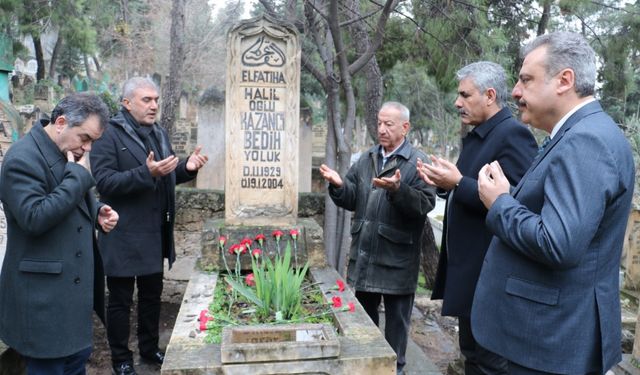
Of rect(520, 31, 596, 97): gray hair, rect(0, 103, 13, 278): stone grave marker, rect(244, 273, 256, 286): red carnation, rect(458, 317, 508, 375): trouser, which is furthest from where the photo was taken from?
rect(0, 103, 13, 278): stone grave marker

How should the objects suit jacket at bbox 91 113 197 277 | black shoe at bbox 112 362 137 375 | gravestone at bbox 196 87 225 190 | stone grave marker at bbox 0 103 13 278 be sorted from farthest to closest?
gravestone at bbox 196 87 225 190
stone grave marker at bbox 0 103 13 278
black shoe at bbox 112 362 137 375
suit jacket at bbox 91 113 197 277

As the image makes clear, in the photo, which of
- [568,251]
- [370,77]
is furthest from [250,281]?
[370,77]

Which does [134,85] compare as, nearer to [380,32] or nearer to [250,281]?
[250,281]

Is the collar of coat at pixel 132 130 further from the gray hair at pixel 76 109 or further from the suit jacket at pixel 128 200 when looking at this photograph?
the gray hair at pixel 76 109

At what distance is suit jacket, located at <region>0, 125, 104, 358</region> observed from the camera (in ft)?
7.48

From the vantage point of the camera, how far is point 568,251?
5.41 feet

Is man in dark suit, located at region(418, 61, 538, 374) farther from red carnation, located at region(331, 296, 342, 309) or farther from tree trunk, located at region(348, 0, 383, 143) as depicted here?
tree trunk, located at region(348, 0, 383, 143)

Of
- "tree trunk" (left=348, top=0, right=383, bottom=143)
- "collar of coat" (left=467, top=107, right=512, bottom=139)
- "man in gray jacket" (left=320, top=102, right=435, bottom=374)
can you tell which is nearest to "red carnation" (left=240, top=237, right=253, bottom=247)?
"man in gray jacket" (left=320, top=102, right=435, bottom=374)

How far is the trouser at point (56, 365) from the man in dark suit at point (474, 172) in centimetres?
190

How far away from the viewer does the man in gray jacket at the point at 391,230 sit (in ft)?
11.0

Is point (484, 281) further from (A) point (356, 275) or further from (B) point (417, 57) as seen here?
(B) point (417, 57)

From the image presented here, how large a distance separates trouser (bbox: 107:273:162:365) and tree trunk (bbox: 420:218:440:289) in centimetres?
323

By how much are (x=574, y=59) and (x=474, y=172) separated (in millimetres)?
1058

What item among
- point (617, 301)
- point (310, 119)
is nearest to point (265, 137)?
point (617, 301)
